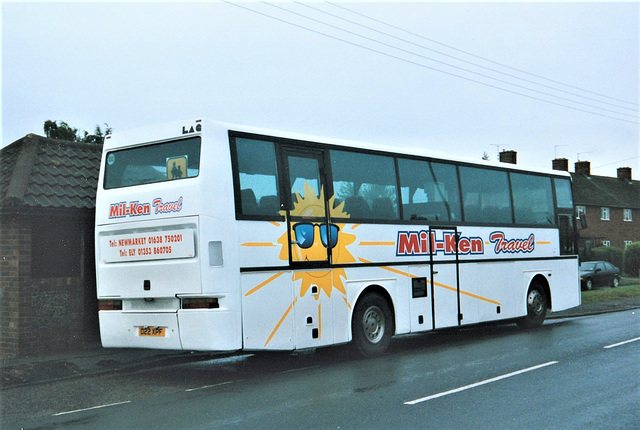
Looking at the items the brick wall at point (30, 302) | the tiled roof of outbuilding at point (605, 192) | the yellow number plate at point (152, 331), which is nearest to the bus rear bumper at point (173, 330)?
the yellow number plate at point (152, 331)

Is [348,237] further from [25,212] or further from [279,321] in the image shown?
[25,212]

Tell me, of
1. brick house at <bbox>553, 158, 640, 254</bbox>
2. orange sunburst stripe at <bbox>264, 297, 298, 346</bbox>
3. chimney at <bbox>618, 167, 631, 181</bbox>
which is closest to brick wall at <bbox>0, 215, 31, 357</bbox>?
orange sunburst stripe at <bbox>264, 297, 298, 346</bbox>

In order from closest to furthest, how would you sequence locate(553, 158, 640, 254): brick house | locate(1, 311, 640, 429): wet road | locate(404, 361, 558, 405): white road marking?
locate(1, 311, 640, 429): wet road, locate(404, 361, 558, 405): white road marking, locate(553, 158, 640, 254): brick house

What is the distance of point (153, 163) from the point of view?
10500mm

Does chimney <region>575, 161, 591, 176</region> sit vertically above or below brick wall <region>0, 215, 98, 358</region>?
above

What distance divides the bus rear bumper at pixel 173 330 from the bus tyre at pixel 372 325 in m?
2.70

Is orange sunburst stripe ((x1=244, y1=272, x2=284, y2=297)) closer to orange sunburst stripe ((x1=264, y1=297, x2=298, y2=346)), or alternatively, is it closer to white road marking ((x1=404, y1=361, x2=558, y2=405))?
orange sunburst stripe ((x1=264, y1=297, x2=298, y2=346))

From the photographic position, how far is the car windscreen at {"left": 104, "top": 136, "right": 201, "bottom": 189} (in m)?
10.0

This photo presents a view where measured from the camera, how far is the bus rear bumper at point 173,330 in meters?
9.59

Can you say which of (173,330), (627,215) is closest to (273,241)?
(173,330)

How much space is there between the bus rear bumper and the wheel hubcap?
9.65ft

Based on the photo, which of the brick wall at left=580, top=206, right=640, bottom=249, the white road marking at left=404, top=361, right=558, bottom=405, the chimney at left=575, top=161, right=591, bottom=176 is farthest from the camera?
the chimney at left=575, top=161, right=591, bottom=176

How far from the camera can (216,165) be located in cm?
986

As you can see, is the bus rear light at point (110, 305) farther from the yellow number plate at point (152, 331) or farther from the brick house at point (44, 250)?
the brick house at point (44, 250)
